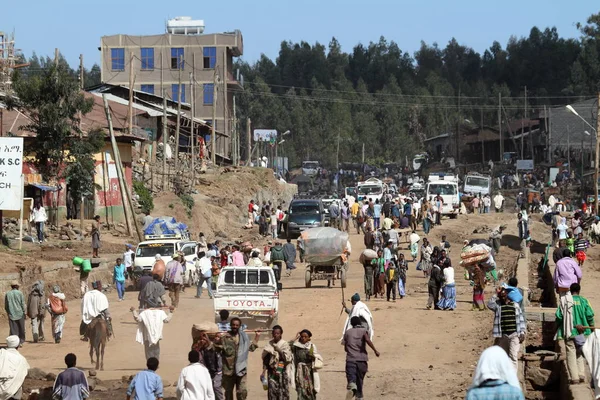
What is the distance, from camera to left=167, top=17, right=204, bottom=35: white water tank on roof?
10350 centimetres

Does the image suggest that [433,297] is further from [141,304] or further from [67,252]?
[67,252]

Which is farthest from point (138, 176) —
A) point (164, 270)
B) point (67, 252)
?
point (164, 270)

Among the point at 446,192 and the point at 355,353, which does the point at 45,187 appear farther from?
the point at 355,353

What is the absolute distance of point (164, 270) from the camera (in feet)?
95.2

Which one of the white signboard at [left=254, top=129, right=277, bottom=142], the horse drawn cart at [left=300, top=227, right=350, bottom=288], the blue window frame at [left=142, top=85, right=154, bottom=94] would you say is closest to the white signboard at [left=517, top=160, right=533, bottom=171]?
the blue window frame at [left=142, top=85, right=154, bottom=94]

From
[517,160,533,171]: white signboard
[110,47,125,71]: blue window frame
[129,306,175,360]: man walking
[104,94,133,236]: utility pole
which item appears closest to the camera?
[129,306,175,360]: man walking

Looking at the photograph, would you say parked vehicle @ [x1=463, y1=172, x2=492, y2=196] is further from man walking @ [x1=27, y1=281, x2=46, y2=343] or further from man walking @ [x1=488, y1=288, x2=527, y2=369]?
man walking @ [x1=488, y1=288, x2=527, y2=369]

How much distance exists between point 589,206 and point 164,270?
118ft

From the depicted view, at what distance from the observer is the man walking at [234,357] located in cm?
1498

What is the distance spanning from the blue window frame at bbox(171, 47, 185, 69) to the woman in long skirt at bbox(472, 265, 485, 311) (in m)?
77.2

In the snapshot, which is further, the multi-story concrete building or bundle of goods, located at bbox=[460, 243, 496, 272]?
the multi-story concrete building

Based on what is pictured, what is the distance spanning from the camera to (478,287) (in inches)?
1074

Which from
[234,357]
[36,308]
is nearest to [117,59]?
[36,308]

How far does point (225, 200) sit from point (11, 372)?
48184 millimetres
